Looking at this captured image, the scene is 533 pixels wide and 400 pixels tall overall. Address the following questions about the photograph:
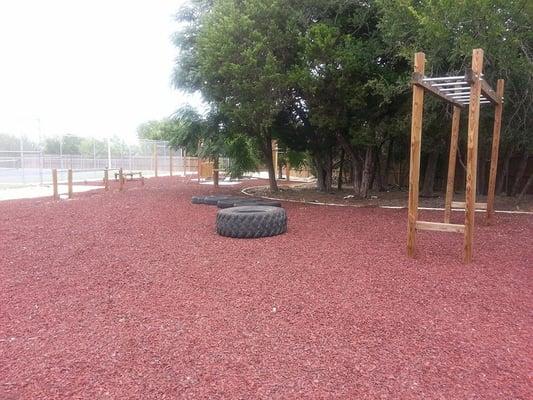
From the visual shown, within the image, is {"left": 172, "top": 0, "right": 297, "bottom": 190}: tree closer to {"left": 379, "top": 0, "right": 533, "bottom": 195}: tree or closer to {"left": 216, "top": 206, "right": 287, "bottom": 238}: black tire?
{"left": 379, "top": 0, "right": 533, "bottom": 195}: tree

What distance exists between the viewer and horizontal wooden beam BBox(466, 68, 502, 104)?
5281 mm


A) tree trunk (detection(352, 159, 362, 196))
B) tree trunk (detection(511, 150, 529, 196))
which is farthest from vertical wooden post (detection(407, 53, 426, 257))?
tree trunk (detection(511, 150, 529, 196))

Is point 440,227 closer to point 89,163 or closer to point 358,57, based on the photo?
point 358,57

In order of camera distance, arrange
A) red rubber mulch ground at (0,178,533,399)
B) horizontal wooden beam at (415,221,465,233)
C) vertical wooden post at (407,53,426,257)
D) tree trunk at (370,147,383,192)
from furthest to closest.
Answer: tree trunk at (370,147,383,192) < horizontal wooden beam at (415,221,465,233) < vertical wooden post at (407,53,426,257) < red rubber mulch ground at (0,178,533,399)

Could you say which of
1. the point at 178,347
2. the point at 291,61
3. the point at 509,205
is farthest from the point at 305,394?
the point at 509,205

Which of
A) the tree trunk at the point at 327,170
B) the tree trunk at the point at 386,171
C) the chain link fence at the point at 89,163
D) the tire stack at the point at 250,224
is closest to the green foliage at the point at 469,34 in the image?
the tire stack at the point at 250,224

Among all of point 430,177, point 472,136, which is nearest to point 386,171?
point 430,177

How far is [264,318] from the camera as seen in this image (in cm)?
372

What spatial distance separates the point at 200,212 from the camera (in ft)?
34.5

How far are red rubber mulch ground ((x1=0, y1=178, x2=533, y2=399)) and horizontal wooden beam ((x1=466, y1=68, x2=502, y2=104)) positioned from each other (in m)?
2.26

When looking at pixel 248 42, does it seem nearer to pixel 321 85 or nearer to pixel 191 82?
pixel 321 85

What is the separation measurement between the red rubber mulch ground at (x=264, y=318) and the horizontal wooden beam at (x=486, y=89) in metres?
2.26

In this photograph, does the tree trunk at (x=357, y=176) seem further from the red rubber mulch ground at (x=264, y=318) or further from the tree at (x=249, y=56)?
the red rubber mulch ground at (x=264, y=318)

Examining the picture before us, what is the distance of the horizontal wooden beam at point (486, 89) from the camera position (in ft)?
17.3
